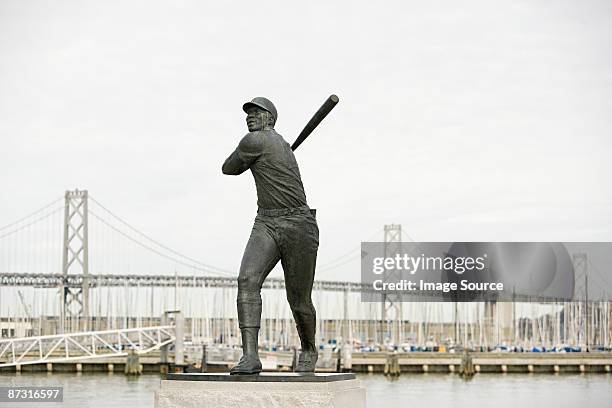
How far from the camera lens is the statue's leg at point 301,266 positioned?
1118cm

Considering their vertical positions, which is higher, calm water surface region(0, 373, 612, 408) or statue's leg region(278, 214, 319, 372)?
statue's leg region(278, 214, 319, 372)

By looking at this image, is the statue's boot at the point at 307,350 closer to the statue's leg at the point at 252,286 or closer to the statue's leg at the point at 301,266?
the statue's leg at the point at 301,266

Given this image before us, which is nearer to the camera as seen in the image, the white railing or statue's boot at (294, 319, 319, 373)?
statue's boot at (294, 319, 319, 373)

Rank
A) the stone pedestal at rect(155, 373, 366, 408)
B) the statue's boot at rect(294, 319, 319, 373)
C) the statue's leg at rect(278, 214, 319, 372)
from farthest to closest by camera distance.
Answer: the statue's boot at rect(294, 319, 319, 373), the statue's leg at rect(278, 214, 319, 372), the stone pedestal at rect(155, 373, 366, 408)

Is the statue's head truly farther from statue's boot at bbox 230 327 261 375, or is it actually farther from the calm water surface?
the calm water surface

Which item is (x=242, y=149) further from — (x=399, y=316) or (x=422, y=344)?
(x=399, y=316)

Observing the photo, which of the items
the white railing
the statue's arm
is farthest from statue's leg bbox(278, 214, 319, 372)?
the white railing

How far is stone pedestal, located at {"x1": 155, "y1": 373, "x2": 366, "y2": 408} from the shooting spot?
34.1ft

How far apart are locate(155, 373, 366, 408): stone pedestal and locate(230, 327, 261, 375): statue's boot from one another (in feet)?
0.36

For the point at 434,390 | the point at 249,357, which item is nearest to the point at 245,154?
the point at 249,357

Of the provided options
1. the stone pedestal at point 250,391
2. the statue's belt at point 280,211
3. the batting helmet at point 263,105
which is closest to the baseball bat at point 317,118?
the batting helmet at point 263,105

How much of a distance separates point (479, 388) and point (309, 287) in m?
44.2

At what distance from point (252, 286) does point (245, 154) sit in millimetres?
1303

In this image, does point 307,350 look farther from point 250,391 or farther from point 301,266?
point 250,391
